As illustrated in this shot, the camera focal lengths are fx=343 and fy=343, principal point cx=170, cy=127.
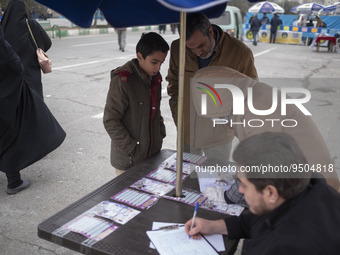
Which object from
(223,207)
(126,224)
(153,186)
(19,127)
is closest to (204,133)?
(153,186)

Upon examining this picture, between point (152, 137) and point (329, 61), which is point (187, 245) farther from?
point (329, 61)

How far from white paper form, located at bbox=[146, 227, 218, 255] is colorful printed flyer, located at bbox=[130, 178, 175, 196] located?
A: 38 centimetres

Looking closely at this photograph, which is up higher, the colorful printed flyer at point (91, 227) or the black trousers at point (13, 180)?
the colorful printed flyer at point (91, 227)

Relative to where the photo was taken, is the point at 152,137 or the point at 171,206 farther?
the point at 152,137

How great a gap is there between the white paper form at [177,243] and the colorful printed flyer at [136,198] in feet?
0.83

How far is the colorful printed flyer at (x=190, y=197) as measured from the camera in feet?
6.16

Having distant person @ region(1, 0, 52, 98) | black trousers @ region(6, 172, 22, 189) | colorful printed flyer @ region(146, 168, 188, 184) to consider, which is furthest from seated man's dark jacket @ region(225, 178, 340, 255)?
distant person @ region(1, 0, 52, 98)

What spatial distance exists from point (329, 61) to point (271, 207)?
1296 cm

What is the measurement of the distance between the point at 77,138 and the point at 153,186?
2953mm

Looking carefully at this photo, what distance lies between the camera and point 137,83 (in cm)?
233

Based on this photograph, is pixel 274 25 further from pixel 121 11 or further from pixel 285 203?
pixel 285 203

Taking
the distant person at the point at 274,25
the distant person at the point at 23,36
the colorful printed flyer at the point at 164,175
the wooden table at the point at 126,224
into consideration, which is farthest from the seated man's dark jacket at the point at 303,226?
the distant person at the point at 274,25

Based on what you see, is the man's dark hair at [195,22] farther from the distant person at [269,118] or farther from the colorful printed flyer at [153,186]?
the colorful printed flyer at [153,186]

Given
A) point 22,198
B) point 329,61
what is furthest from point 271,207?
point 329,61
